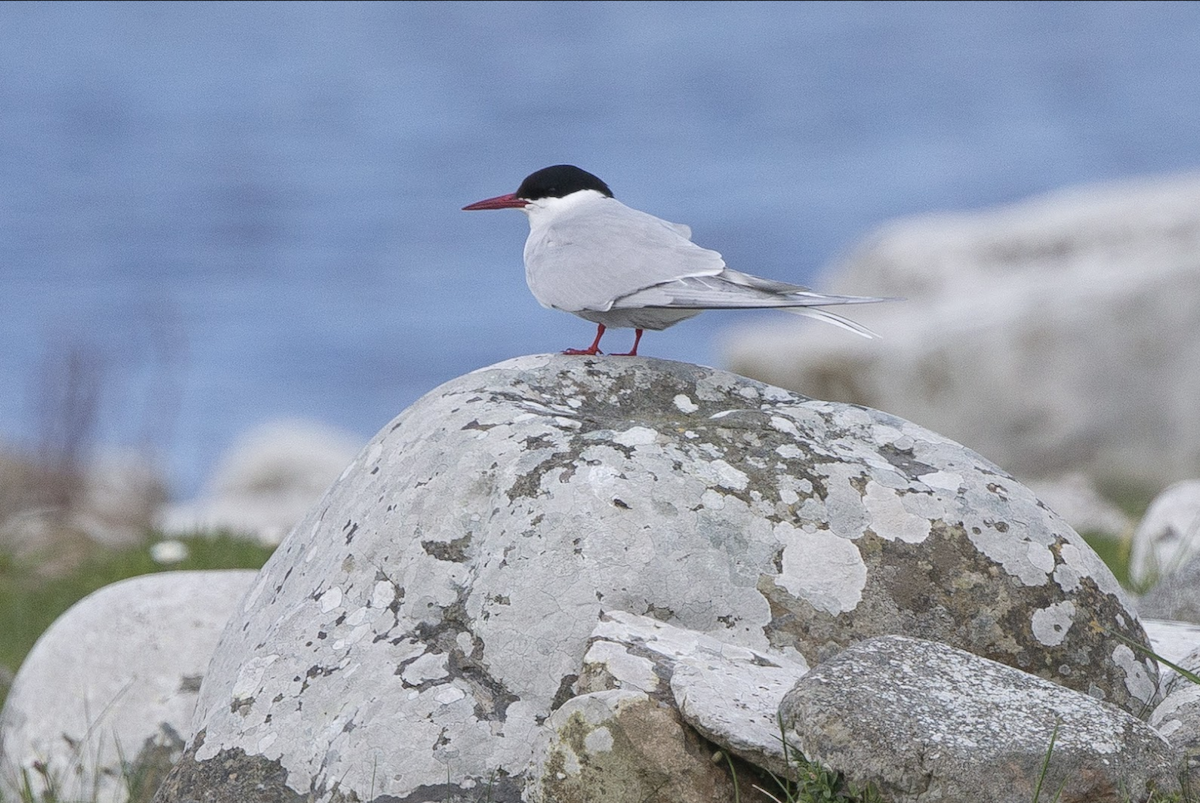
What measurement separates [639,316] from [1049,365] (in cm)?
838

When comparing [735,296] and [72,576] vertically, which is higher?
[735,296]

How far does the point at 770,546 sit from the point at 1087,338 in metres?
8.88

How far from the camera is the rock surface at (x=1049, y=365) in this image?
11664 millimetres

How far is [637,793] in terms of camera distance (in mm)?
3092

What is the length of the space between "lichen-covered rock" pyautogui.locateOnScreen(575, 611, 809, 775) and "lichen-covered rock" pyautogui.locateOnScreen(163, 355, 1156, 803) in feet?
0.25

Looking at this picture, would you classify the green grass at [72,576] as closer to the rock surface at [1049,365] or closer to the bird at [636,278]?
the bird at [636,278]

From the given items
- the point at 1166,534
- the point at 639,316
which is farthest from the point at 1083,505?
the point at 639,316

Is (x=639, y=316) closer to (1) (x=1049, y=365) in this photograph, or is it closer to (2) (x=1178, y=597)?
(2) (x=1178, y=597)

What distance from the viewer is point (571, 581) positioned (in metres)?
3.52

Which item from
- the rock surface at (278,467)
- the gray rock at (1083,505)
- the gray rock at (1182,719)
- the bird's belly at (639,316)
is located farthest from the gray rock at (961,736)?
the rock surface at (278,467)

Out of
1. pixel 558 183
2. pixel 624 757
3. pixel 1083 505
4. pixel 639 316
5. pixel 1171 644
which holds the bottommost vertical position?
pixel 1083 505

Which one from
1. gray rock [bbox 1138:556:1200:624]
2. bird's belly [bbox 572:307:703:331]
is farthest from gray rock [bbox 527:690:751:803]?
gray rock [bbox 1138:556:1200:624]

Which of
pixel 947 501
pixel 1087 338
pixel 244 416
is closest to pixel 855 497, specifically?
pixel 947 501

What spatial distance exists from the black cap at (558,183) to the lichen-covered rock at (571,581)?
116cm
